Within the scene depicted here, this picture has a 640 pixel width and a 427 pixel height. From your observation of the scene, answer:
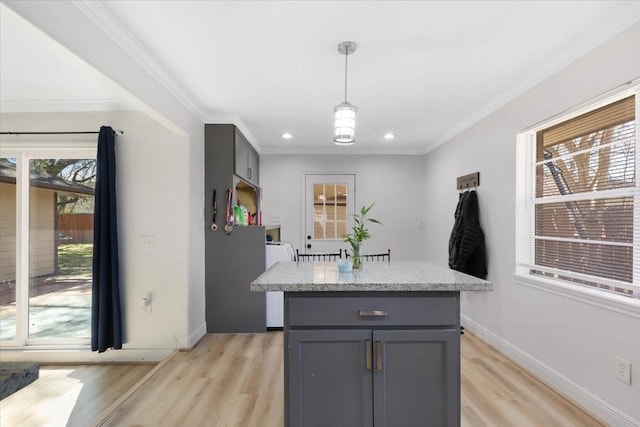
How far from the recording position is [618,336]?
76.0 inches

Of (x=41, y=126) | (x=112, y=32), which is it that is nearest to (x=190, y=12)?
(x=112, y=32)

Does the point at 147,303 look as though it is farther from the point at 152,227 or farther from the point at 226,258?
the point at 226,258

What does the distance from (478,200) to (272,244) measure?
2286mm

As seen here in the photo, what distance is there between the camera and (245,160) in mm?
4109

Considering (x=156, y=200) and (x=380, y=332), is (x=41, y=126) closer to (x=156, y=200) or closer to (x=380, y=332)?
(x=156, y=200)

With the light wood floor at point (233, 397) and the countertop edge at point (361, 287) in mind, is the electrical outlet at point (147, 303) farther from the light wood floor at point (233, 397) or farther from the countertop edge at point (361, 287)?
the countertop edge at point (361, 287)

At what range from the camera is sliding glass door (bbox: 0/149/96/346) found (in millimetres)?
3244

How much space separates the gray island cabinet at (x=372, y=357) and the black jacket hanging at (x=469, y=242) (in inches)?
75.4

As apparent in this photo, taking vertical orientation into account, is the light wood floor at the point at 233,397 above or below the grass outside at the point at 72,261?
below

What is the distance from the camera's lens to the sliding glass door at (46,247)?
3.24 meters

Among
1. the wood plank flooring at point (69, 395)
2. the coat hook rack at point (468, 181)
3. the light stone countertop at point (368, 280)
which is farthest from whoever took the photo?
the coat hook rack at point (468, 181)

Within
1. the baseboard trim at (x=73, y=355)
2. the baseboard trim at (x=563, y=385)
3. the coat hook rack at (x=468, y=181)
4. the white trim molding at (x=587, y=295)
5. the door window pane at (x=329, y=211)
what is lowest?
the baseboard trim at (x=73, y=355)

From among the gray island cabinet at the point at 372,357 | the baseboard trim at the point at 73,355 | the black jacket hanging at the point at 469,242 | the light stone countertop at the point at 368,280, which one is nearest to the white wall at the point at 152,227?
the baseboard trim at the point at 73,355

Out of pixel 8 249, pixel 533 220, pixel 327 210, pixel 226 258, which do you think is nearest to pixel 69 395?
pixel 8 249
